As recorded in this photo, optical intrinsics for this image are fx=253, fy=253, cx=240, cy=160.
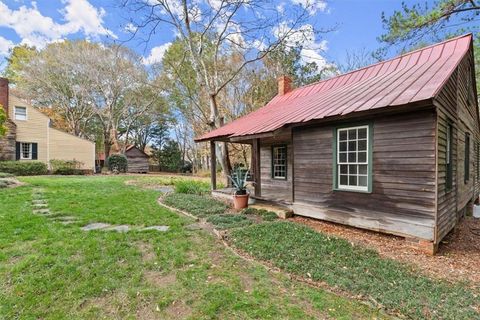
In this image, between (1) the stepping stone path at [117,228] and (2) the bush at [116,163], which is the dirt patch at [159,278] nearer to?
(1) the stepping stone path at [117,228]

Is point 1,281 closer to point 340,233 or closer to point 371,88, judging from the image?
point 340,233

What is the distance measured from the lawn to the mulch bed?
202 cm

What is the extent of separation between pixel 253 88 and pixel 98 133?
977 inches

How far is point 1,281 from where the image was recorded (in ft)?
11.1

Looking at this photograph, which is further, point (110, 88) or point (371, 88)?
point (110, 88)

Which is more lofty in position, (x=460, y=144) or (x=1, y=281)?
(x=460, y=144)

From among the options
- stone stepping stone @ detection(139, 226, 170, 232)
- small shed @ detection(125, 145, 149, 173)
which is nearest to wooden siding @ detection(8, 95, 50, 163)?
small shed @ detection(125, 145, 149, 173)

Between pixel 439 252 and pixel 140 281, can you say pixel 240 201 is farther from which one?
pixel 439 252

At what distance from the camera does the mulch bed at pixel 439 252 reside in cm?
402

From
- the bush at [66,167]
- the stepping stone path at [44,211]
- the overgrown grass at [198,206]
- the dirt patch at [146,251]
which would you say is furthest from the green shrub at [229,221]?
the bush at [66,167]

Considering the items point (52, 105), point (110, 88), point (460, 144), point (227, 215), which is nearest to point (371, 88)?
point (460, 144)

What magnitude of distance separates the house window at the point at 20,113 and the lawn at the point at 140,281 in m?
19.6

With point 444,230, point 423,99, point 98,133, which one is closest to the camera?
point 423,99

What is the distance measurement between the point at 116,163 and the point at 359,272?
24869mm
